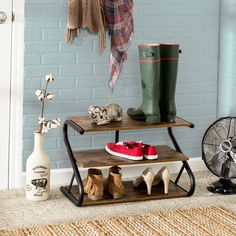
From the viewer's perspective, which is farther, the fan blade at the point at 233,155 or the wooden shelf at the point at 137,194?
the fan blade at the point at 233,155

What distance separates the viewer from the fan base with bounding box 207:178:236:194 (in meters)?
3.88

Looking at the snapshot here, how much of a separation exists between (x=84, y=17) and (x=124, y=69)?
0.42m

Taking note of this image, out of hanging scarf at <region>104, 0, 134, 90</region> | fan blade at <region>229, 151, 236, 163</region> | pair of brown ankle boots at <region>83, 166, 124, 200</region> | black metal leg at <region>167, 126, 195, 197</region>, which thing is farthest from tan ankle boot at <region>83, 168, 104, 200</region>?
fan blade at <region>229, 151, 236, 163</region>

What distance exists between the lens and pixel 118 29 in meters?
3.89

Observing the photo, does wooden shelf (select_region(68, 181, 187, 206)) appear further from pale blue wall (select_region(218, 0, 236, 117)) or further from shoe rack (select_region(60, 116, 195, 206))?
pale blue wall (select_region(218, 0, 236, 117))

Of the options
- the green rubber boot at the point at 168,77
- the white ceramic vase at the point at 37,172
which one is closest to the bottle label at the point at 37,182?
the white ceramic vase at the point at 37,172

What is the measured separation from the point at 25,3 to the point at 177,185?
4.45 feet

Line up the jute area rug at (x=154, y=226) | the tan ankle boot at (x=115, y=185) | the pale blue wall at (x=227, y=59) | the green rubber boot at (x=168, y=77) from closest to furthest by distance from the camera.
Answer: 1. the jute area rug at (x=154, y=226)
2. the tan ankle boot at (x=115, y=185)
3. the green rubber boot at (x=168, y=77)
4. the pale blue wall at (x=227, y=59)

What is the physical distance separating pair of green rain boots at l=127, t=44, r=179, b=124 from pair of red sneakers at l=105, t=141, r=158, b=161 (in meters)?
0.15

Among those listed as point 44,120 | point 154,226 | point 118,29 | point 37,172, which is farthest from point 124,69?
point 154,226

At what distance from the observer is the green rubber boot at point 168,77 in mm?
3781

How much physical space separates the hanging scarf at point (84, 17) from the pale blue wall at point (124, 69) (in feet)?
0.19

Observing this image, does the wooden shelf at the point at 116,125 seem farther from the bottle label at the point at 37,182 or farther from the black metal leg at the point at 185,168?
the bottle label at the point at 37,182

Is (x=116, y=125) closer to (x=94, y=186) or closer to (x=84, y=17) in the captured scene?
(x=94, y=186)
